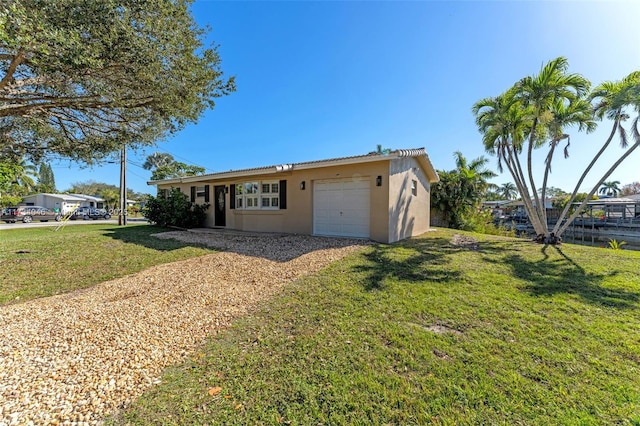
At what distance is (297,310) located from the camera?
4.02 meters

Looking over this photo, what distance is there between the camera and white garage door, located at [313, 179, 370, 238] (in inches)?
375

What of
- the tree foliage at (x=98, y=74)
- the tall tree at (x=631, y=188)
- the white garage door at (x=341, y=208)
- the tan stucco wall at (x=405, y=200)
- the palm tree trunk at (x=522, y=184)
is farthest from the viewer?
the tall tree at (x=631, y=188)

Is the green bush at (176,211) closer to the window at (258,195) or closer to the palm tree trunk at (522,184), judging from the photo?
the window at (258,195)

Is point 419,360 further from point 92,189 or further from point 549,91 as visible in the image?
point 92,189

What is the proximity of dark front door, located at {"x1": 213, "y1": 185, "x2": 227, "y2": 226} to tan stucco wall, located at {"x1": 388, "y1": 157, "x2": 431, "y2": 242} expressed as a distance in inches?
346

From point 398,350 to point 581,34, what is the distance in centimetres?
1164

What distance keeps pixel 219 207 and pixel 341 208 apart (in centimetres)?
740

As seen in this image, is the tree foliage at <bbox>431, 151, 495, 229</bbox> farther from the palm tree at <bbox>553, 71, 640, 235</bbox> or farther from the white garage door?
the white garage door

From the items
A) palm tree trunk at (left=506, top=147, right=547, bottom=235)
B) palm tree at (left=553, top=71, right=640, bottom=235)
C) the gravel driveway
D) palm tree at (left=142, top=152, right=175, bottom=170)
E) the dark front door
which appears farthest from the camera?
palm tree at (left=142, top=152, right=175, bottom=170)

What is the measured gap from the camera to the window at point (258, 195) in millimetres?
11844

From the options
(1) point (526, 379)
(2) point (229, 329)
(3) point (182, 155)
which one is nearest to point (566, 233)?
(1) point (526, 379)

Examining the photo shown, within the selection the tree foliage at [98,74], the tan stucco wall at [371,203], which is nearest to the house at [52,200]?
the tan stucco wall at [371,203]

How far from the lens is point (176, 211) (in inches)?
542

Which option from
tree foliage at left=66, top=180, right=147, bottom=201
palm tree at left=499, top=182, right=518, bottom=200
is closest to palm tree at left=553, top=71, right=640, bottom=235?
palm tree at left=499, top=182, right=518, bottom=200
